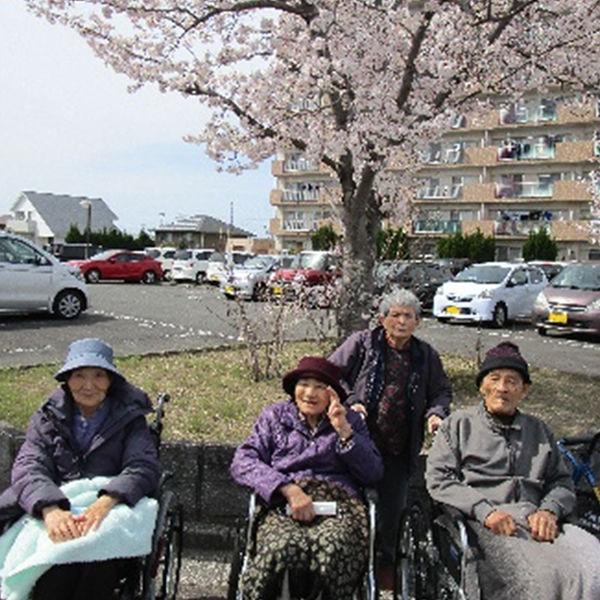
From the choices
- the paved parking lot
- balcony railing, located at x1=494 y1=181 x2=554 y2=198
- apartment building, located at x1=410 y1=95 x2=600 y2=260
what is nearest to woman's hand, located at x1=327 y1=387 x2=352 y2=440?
the paved parking lot

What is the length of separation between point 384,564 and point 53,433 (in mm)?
1720

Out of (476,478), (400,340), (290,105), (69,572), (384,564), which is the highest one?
(290,105)

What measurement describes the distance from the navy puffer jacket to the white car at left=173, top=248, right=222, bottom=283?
26.0 meters

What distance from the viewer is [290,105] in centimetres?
754

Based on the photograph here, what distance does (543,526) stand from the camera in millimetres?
2924

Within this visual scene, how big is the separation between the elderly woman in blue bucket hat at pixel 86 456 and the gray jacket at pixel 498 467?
50.0 inches

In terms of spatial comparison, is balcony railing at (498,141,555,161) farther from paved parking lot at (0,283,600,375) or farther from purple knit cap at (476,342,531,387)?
purple knit cap at (476,342,531,387)

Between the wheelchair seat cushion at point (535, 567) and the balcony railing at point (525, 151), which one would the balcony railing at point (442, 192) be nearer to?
the balcony railing at point (525, 151)

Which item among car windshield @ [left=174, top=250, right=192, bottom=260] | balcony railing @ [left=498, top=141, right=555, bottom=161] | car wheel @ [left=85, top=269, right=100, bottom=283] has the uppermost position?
balcony railing @ [left=498, top=141, right=555, bottom=161]

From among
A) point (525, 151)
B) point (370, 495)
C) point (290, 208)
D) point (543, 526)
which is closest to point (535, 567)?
point (543, 526)

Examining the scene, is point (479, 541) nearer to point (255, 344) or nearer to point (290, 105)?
point (255, 344)

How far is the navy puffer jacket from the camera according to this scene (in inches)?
119

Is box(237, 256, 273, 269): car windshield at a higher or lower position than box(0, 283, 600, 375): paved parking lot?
higher

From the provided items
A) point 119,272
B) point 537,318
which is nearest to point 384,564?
point 537,318
